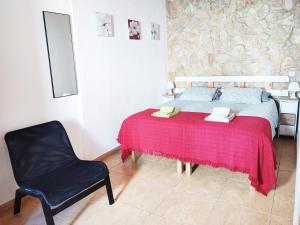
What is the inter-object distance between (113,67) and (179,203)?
6.64 ft

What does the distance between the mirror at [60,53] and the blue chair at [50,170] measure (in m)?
0.46

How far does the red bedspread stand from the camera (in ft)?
7.70

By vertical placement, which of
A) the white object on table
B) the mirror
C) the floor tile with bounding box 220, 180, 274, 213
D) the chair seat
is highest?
the mirror

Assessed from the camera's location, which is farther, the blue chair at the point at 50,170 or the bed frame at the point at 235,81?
the bed frame at the point at 235,81

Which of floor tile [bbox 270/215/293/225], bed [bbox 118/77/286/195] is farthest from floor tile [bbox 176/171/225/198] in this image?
floor tile [bbox 270/215/293/225]

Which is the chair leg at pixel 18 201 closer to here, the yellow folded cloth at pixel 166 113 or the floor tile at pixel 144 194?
the floor tile at pixel 144 194

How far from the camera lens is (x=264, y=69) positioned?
3.95m

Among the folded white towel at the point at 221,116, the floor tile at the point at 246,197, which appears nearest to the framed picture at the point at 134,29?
the folded white towel at the point at 221,116

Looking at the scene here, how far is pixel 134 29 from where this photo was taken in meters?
3.78

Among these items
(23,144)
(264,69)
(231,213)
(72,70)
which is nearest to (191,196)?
(231,213)

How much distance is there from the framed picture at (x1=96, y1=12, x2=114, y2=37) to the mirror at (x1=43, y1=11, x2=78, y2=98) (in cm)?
44

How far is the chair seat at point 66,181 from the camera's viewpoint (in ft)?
6.30

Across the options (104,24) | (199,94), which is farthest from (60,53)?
(199,94)

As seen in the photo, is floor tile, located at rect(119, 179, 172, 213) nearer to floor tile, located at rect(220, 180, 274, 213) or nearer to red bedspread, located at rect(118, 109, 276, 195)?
red bedspread, located at rect(118, 109, 276, 195)
